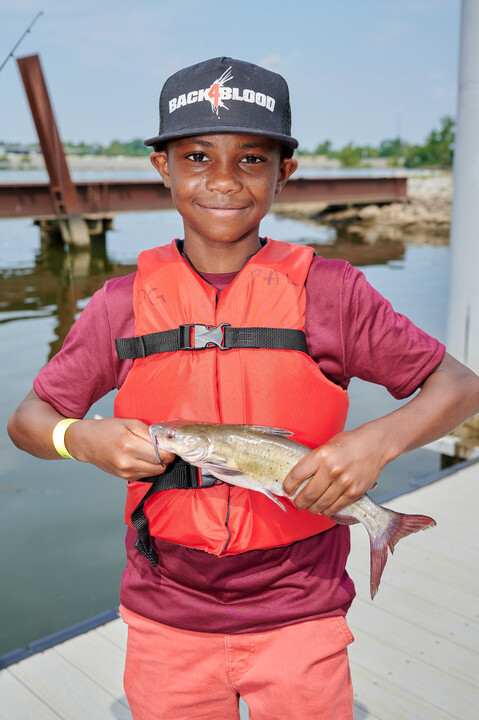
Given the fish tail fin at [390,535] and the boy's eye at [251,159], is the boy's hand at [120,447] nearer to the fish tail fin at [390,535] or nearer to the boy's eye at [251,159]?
the fish tail fin at [390,535]

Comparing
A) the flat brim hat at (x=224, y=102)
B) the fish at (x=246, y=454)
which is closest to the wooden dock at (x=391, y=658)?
the fish at (x=246, y=454)

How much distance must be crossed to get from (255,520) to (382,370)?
570 mm

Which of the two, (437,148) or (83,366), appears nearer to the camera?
(83,366)

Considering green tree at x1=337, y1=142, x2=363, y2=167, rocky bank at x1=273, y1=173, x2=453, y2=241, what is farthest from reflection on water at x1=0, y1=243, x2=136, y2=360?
green tree at x1=337, y1=142, x2=363, y2=167

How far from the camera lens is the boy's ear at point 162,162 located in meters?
2.22

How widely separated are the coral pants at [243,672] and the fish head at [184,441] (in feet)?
1.87

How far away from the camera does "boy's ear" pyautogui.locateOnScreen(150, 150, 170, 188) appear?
222 cm

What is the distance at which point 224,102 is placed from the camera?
1.95m

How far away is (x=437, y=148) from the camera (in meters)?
118

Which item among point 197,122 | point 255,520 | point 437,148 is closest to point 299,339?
point 255,520

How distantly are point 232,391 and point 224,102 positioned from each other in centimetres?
81

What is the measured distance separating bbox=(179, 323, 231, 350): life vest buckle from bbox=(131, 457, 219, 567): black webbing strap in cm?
34

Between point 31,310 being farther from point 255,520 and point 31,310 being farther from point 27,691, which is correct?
point 255,520

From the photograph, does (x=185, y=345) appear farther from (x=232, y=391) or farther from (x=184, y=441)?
(x=184, y=441)
